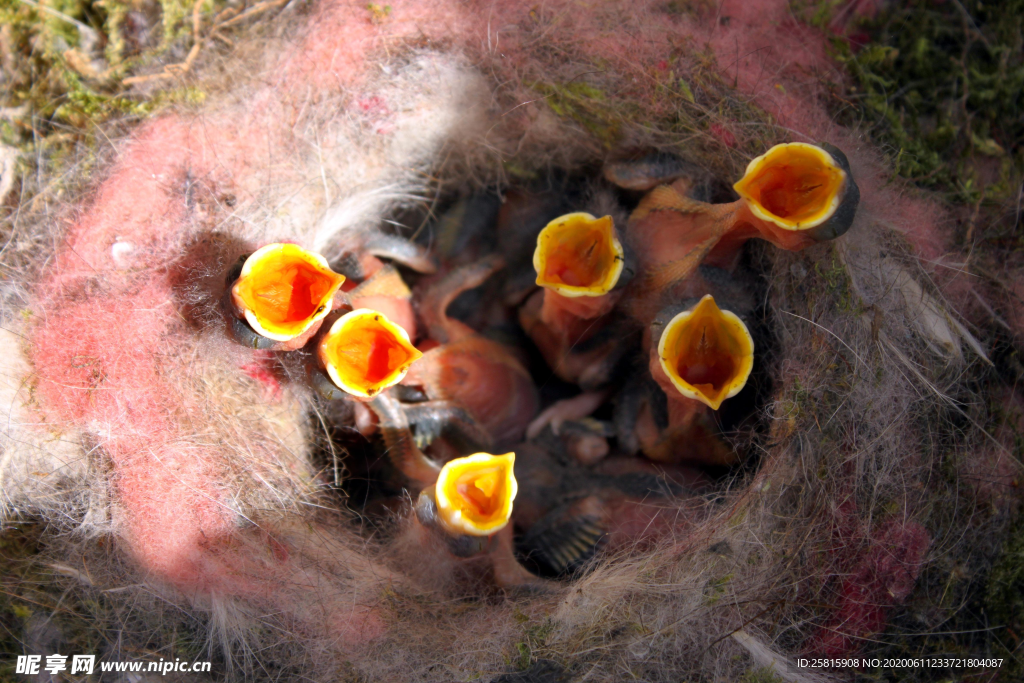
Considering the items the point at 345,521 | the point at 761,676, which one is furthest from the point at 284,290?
the point at 761,676

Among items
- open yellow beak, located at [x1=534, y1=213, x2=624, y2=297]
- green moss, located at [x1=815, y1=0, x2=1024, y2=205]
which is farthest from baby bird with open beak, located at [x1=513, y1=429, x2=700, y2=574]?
green moss, located at [x1=815, y1=0, x2=1024, y2=205]

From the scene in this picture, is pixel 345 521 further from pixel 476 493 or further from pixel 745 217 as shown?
pixel 745 217

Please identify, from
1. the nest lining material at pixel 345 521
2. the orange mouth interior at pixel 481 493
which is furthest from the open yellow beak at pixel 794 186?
the orange mouth interior at pixel 481 493

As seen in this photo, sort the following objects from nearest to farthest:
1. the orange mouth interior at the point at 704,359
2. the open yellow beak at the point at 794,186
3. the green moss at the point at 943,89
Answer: the open yellow beak at the point at 794,186 → the orange mouth interior at the point at 704,359 → the green moss at the point at 943,89

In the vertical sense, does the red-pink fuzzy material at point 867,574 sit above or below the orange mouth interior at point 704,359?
below

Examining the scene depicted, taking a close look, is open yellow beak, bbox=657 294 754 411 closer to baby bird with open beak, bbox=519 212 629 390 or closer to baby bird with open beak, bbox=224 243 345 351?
baby bird with open beak, bbox=519 212 629 390

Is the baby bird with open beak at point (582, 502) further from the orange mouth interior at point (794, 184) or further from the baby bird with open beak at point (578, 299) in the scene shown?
the orange mouth interior at point (794, 184)
